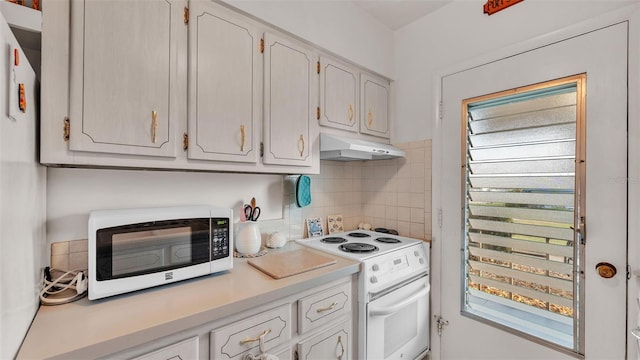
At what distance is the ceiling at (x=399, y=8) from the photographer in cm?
181

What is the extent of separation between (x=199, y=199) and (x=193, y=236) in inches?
13.8

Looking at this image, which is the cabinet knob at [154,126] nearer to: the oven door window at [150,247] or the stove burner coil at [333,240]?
the oven door window at [150,247]

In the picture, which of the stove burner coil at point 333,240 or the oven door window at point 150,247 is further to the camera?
the stove burner coil at point 333,240

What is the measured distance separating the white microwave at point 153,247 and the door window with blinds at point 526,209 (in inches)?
58.4

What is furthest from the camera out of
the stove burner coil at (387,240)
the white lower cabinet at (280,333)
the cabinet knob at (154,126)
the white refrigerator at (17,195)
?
the stove burner coil at (387,240)

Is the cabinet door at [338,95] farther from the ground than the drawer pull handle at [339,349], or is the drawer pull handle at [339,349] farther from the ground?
the cabinet door at [338,95]

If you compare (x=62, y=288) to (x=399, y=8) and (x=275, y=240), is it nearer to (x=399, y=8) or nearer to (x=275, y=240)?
(x=275, y=240)

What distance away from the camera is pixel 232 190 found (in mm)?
1596

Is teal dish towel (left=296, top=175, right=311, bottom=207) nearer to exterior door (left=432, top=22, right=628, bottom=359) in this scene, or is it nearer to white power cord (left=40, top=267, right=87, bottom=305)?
white power cord (left=40, top=267, right=87, bottom=305)

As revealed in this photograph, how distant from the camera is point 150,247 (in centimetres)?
106

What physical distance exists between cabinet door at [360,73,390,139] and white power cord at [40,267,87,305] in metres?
1.67

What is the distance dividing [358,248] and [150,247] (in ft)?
3.46

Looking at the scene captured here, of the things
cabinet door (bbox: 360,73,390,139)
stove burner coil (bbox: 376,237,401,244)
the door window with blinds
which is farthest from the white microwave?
the door window with blinds

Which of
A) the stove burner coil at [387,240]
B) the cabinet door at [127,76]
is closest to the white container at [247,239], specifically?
the cabinet door at [127,76]
